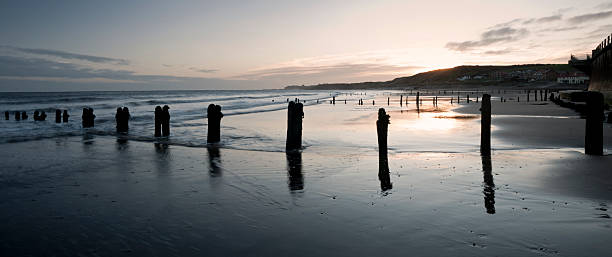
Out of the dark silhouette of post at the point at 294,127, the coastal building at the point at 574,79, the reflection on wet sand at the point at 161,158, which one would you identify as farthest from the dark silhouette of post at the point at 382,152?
the coastal building at the point at 574,79

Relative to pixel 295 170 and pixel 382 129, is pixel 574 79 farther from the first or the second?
pixel 295 170

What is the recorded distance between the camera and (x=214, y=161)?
506 inches

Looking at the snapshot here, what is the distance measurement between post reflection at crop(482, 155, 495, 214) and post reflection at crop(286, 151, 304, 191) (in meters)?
4.03

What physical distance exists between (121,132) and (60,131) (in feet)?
14.4

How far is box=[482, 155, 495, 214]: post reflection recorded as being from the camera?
→ 723 cm

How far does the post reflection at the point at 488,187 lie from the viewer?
7.23 m

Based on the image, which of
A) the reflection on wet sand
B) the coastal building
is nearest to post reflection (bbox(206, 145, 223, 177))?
the reflection on wet sand

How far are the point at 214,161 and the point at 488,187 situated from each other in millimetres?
8474

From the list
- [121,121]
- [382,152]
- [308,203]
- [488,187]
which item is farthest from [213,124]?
[488,187]

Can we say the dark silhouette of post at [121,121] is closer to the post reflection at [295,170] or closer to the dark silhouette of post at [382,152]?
the post reflection at [295,170]

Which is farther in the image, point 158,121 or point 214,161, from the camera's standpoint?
point 158,121

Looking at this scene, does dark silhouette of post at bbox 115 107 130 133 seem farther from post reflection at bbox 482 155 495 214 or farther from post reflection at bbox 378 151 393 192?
post reflection at bbox 482 155 495 214

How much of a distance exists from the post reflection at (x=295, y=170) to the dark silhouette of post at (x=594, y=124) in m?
9.81

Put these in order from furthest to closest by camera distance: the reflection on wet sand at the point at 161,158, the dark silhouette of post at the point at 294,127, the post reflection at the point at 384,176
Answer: the dark silhouette of post at the point at 294,127
the reflection on wet sand at the point at 161,158
the post reflection at the point at 384,176
